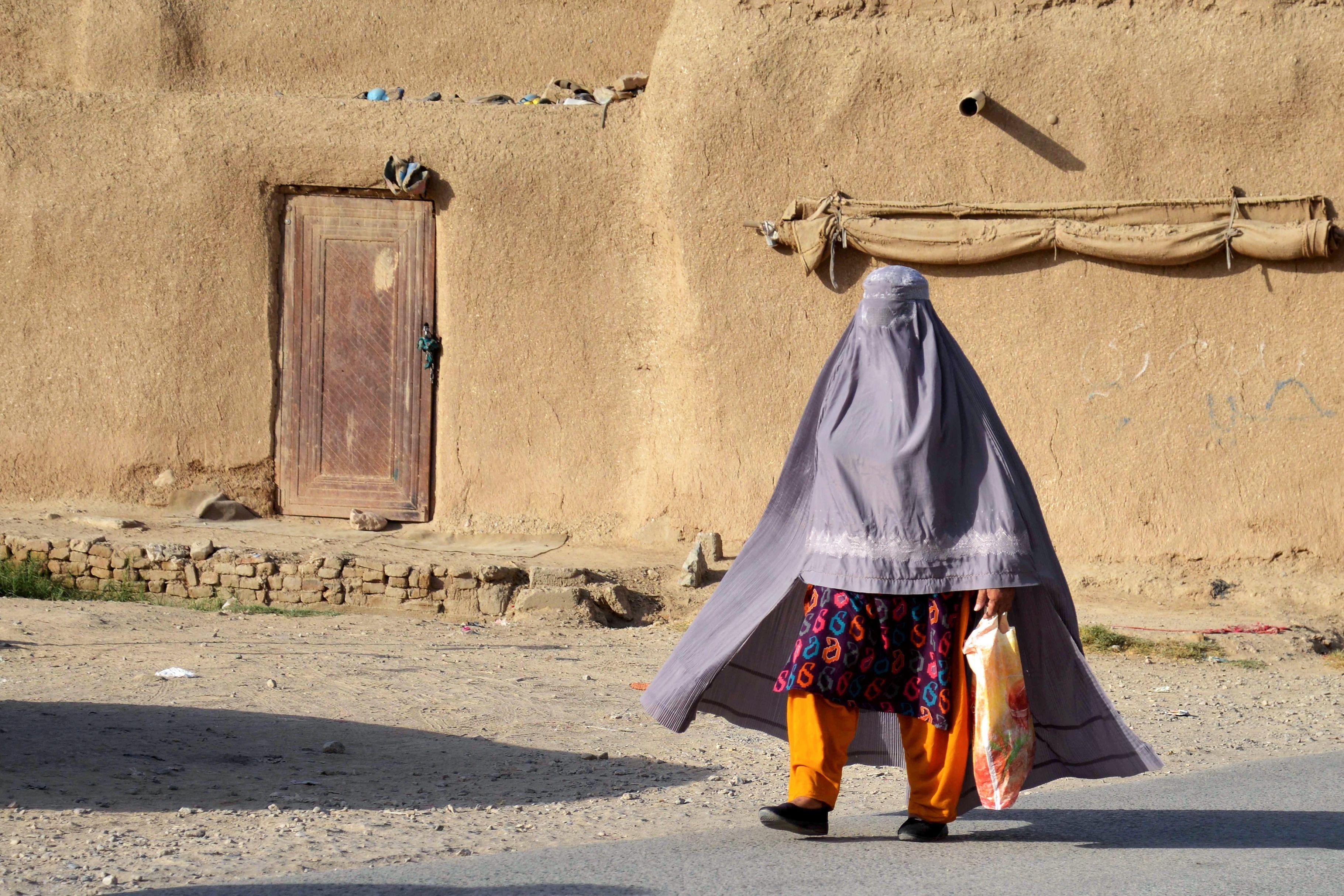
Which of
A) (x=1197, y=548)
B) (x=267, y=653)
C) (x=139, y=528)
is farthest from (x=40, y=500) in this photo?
(x=1197, y=548)

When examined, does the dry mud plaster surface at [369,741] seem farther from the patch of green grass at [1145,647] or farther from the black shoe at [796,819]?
the black shoe at [796,819]

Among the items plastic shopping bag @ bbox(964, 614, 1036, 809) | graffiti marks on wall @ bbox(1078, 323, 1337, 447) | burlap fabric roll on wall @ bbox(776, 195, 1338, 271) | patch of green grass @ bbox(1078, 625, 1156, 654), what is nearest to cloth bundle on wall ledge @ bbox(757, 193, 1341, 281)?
burlap fabric roll on wall @ bbox(776, 195, 1338, 271)

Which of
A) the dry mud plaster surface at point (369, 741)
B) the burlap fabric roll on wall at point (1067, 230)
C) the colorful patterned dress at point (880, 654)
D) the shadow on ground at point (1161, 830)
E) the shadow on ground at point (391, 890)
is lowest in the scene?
the dry mud plaster surface at point (369, 741)

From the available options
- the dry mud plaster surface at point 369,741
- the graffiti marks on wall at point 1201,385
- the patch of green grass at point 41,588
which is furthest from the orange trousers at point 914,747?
the patch of green grass at point 41,588

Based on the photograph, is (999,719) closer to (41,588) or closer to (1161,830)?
(1161,830)

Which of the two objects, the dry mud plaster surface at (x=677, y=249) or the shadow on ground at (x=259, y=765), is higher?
the dry mud plaster surface at (x=677, y=249)

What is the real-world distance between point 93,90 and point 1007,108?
618 centimetres

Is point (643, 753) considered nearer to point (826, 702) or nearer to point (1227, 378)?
point (826, 702)

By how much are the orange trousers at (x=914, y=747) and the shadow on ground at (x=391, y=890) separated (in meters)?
0.61

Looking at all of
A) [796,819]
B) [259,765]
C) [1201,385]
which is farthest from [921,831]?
[1201,385]

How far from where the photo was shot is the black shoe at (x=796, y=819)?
340cm

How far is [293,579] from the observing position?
7.91m

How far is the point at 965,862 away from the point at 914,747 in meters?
0.31

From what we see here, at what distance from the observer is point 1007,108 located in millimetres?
8281
